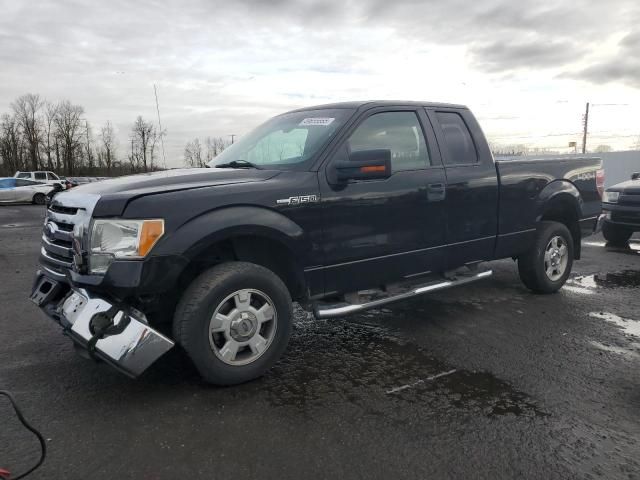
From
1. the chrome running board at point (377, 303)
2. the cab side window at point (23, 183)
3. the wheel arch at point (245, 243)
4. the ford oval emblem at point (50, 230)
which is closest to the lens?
the wheel arch at point (245, 243)

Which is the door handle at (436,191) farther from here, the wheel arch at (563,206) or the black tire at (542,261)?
the black tire at (542,261)

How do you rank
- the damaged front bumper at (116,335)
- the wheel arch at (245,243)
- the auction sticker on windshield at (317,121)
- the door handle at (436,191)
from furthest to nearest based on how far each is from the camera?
1. the door handle at (436,191)
2. the auction sticker on windshield at (317,121)
3. the wheel arch at (245,243)
4. the damaged front bumper at (116,335)

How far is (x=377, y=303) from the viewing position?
3889mm

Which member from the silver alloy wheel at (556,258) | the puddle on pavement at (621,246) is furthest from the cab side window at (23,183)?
the silver alloy wheel at (556,258)

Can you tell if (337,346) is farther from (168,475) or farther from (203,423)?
(168,475)

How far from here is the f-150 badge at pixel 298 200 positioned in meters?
3.46

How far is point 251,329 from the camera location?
334 cm

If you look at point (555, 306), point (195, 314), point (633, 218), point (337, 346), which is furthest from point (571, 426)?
point (633, 218)

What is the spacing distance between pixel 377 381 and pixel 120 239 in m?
1.95

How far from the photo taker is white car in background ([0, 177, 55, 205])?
83.8 ft

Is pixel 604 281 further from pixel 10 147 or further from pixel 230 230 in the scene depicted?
pixel 10 147

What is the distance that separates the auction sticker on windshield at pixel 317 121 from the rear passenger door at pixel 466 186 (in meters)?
1.13

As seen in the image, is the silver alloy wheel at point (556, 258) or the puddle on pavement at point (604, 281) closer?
the silver alloy wheel at point (556, 258)

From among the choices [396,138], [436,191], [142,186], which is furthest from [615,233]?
[142,186]
